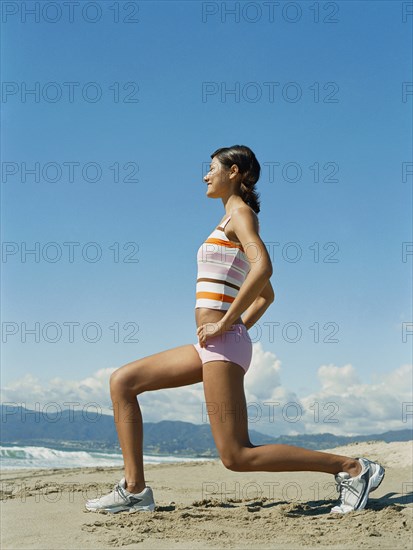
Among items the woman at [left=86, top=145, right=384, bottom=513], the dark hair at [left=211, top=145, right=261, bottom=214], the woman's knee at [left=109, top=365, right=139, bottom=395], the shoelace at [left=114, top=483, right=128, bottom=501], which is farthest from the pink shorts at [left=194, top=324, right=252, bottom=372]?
the shoelace at [left=114, top=483, right=128, bottom=501]

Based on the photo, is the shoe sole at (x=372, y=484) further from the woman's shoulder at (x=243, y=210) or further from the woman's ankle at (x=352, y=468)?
the woman's shoulder at (x=243, y=210)

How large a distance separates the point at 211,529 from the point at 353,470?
3.35ft

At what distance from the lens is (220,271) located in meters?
3.81

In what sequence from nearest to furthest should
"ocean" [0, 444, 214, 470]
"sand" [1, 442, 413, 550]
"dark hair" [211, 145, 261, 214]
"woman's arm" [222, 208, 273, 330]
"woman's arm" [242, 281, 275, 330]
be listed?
"sand" [1, 442, 413, 550], "woman's arm" [222, 208, 273, 330], "dark hair" [211, 145, 261, 214], "woman's arm" [242, 281, 275, 330], "ocean" [0, 444, 214, 470]

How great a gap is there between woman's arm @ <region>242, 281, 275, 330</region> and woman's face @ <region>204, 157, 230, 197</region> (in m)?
0.72

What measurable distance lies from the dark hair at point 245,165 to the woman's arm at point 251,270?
300 mm

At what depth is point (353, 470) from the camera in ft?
12.9

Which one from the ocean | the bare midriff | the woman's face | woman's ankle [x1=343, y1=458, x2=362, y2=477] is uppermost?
the woman's face

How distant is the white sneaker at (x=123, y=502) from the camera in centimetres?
389

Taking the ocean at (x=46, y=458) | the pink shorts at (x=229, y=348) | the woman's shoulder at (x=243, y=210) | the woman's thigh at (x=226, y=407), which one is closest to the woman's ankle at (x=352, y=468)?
the woman's thigh at (x=226, y=407)

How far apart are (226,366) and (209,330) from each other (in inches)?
9.0

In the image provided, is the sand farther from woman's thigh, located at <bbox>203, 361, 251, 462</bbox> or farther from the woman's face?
the woman's face

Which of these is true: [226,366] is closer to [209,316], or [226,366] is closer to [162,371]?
[209,316]

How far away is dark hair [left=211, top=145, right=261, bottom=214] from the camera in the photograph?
159 inches
